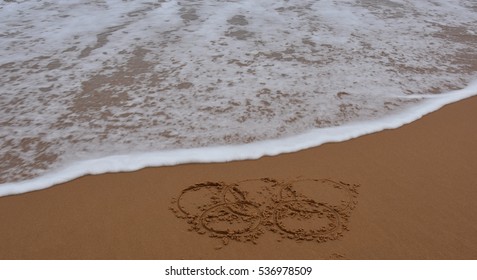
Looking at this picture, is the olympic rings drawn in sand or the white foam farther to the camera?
the white foam

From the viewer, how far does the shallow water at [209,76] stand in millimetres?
3426

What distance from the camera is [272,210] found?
8.73 ft

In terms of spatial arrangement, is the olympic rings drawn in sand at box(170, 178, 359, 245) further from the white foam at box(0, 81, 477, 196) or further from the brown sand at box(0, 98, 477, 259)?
the white foam at box(0, 81, 477, 196)

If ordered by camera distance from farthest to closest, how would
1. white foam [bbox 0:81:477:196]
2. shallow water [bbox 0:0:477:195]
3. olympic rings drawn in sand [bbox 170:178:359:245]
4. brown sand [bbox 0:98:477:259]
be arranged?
shallow water [bbox 0:0:477:195], white foam [bbox 0:81:477:196], olympic rings drawn in sand [bbox 170:178:359:245], brown sand [bbox 0:98:477:259]

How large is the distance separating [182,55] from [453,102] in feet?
9.79

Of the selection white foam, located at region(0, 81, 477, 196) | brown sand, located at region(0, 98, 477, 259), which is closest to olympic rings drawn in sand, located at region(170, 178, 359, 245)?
brown sand, located at region(0, 98, 477, 259)

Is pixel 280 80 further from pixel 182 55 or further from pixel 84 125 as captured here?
pixel 84 125

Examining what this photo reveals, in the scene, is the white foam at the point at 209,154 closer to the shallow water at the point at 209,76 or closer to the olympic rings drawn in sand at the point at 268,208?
the shallow water at the point at 209,76

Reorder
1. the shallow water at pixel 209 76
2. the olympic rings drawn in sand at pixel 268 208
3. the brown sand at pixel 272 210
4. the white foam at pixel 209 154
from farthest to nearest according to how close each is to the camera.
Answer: the shallow water at pixel 209 76 < the white foam at pixel 209 154 < the olympic rings drawn in sand at pixel 268 208 < the brown sand at pixel 272 210

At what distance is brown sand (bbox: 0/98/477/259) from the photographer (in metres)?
2.41

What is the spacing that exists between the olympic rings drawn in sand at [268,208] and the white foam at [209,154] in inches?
14.1

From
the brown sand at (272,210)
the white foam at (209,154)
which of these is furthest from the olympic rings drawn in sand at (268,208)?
the white foam at (209,154)

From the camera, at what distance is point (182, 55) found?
5062 mm

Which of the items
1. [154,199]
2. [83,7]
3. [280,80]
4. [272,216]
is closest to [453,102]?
[280,80]
